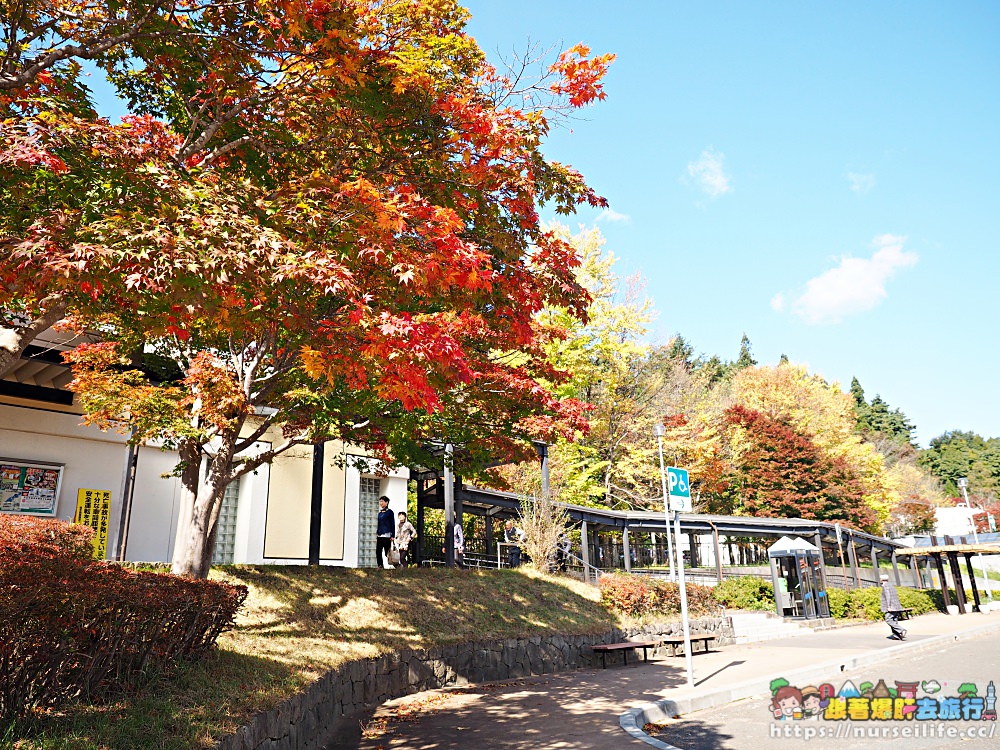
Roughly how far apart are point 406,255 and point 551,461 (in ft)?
69.6

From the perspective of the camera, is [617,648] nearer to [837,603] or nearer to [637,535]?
[837,603]

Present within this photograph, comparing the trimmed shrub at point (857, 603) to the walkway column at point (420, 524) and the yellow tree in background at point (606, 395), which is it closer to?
the yellow tree in background at point (606, 395)

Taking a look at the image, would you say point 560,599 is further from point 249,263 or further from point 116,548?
point 249,263

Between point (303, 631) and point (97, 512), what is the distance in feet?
23.8

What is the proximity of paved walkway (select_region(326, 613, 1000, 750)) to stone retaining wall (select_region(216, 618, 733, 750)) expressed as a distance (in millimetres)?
281

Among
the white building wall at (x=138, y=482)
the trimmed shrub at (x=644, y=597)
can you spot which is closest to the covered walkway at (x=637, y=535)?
the trimmed shrub at (x=644, y=597)

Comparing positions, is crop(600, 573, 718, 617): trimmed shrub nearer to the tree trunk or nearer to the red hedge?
the tree trunk

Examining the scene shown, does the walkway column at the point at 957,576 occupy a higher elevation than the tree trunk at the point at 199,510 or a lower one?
lower

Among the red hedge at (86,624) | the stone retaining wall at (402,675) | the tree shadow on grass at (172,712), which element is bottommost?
the stone retaining wall at (402,675)

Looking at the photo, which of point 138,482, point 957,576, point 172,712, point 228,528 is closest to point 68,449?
point 138,482

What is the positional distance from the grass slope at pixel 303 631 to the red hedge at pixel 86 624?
20 centimetres

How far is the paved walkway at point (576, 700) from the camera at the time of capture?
7195 millimetres

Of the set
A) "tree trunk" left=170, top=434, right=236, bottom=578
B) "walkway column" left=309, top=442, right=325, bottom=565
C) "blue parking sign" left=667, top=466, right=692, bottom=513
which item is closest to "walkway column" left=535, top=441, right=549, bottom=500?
"walkway column" left=309, top=442, right=325, bottom=565

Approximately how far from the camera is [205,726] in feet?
16.9
